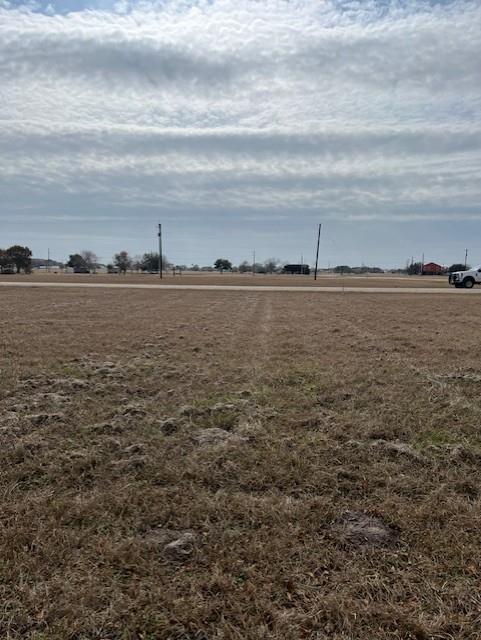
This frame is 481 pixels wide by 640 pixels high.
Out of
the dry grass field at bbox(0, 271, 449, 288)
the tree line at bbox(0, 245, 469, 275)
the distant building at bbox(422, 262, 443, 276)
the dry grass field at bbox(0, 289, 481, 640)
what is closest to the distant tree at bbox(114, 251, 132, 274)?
the tree line at bbox(0, 245, 469, 275)

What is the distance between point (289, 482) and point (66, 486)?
1.71 metres

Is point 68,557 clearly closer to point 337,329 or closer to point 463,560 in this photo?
point 463,560

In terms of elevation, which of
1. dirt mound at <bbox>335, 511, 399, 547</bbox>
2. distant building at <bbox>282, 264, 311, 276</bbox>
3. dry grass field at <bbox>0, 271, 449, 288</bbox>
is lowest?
dirt mound at <bbox>335, 511, 399, 547</bbox>

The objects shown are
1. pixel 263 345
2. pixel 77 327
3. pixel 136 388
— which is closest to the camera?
pixel 136 388

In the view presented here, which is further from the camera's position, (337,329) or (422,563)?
(337,329)

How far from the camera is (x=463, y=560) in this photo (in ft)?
8.18

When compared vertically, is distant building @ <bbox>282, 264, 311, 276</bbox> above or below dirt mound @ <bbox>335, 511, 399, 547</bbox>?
above

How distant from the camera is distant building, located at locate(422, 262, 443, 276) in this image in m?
121

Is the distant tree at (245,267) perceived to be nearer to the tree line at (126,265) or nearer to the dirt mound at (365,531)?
the tree line at (126,265)

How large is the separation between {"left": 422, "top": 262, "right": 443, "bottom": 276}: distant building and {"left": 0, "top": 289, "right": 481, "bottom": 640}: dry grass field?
414 feet

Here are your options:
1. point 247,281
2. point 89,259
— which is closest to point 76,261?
point 89,259

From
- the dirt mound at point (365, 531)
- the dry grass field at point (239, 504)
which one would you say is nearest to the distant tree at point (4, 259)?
the dry grass field at point (239, 504)

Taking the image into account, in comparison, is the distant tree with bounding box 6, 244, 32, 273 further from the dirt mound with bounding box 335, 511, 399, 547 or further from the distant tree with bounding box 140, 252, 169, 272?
the dirt mound with bounding box 335, 511, 399, 547

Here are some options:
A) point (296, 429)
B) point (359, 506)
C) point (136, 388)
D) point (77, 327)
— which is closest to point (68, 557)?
point (359, 506)
